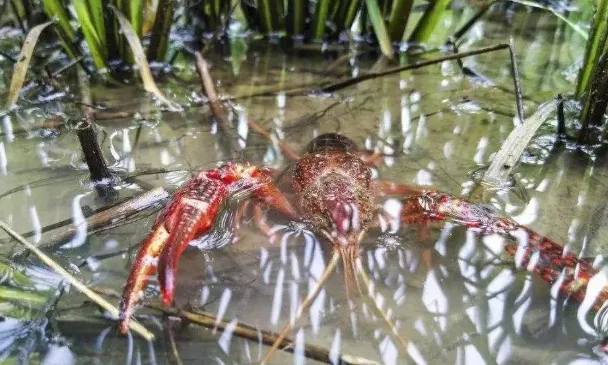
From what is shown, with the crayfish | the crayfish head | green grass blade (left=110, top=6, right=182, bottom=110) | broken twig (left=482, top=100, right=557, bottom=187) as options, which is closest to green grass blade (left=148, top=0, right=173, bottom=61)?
green grass blade (left=110, top=6, right=182, bottom=110)

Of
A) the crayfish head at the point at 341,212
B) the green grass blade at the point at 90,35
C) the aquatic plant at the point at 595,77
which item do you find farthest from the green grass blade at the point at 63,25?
the aquatic plant at the point at 595,77

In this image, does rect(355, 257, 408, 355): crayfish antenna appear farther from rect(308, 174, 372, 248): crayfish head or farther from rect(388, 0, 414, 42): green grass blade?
rect(388, 0, 414, 42): green grass blade

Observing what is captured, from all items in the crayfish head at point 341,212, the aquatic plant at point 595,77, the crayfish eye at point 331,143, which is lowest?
the crayfish head at point 341,212

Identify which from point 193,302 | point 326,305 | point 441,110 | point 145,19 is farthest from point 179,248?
point 145,19

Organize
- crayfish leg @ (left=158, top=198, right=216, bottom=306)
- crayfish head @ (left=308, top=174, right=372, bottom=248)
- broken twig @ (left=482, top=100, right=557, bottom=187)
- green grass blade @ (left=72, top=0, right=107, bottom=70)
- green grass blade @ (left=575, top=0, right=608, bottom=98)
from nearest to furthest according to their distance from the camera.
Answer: crayfish leg @ (left=158, top=198, right=216, bottom=306) → crayfish head @ (left=308, top=174, right=372, bottom=248) → broken twig @ (left=482, top=100, right=557, bottom=187) → green grass blade @ (left=575, top=0, right=608, bottom=98) → green grass blade @ (left=72, top=0, right=107, bottom=70)

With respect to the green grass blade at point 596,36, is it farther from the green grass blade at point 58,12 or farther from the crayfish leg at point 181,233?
the green grass blade at point 58,12

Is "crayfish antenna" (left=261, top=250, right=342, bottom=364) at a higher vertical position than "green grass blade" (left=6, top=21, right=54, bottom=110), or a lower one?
lower
